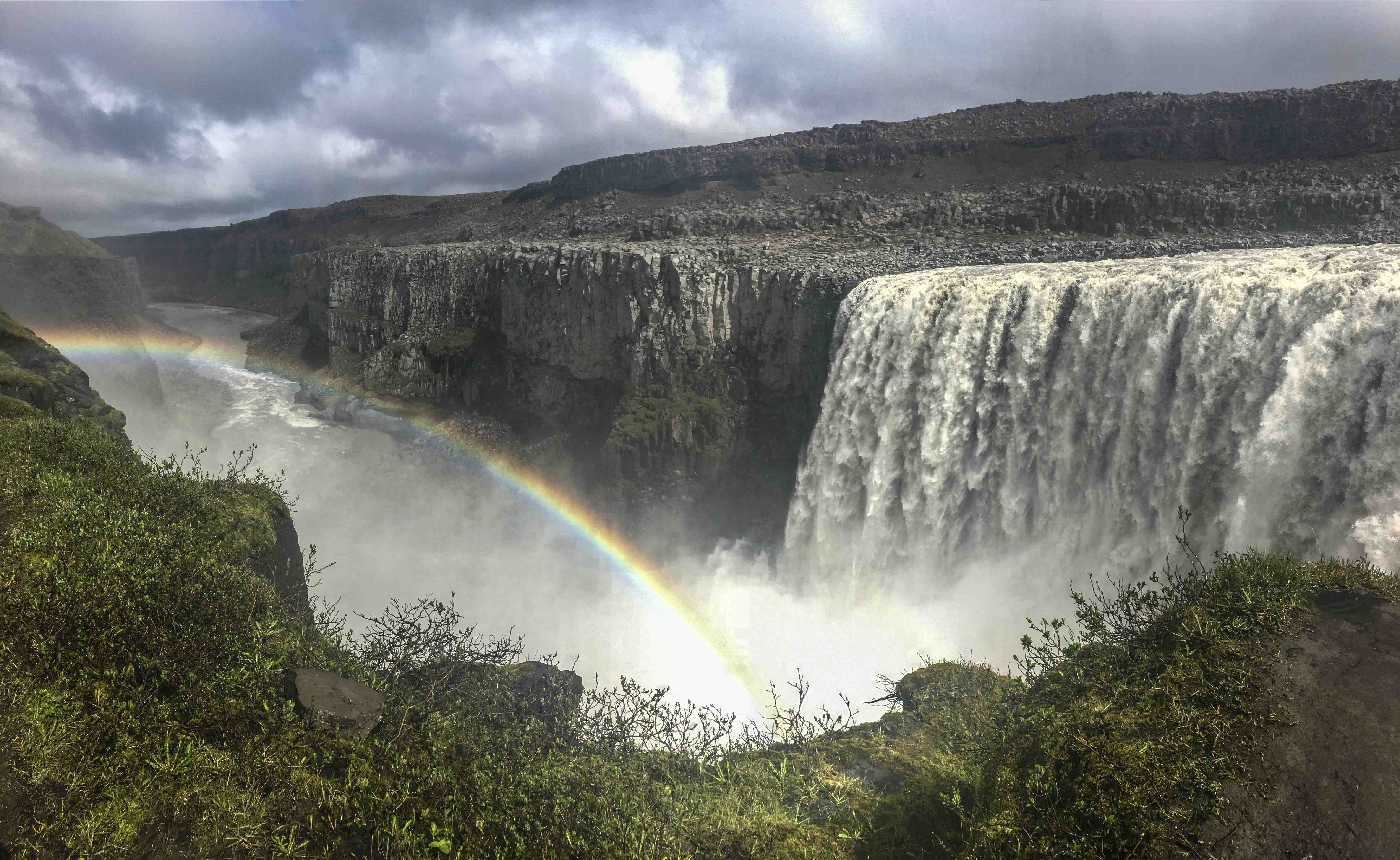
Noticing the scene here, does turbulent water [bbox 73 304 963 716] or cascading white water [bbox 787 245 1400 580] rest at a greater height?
cascading white water [bbox 787 245 1400 580]

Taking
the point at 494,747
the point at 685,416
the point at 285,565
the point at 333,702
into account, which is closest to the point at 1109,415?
the point at 494,747

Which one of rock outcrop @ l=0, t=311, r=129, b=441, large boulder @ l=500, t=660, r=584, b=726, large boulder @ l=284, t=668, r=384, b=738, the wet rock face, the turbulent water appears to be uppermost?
rock outcrop @ l=0, t=311, r=129, b=441

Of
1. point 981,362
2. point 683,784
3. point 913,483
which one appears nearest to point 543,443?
point 913,483

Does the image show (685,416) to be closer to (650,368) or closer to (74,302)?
(650,368)

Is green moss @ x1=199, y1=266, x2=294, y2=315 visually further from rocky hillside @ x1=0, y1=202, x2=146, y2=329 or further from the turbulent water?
the turbulent water

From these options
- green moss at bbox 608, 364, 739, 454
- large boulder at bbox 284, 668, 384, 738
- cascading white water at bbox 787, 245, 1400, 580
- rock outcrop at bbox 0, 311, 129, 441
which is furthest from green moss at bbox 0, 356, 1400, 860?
green moss at bbox 608, 364, 739, 454

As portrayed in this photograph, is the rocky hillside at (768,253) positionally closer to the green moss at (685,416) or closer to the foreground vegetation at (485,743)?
the green moss at (685,416)

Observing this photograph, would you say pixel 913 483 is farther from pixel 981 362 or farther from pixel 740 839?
pixel 740 839
